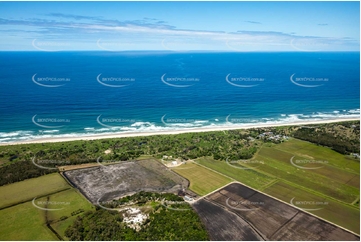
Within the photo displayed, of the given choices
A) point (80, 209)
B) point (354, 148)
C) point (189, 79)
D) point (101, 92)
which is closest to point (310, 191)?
point (354, 148)

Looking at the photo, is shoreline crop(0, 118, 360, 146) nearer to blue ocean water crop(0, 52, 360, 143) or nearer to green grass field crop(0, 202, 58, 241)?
blue ocean water crop(0, 52, 360, 143)

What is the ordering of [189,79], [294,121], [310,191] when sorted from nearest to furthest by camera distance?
[310,191] < [294,121] < [189,79]

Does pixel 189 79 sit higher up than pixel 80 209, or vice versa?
pixel 189 79

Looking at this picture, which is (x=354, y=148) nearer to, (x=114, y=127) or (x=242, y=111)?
(x=242, y=111)

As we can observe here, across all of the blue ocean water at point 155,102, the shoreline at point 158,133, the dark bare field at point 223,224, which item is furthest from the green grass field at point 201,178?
the blue ocean water at point 155,102

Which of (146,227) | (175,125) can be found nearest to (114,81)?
(175,125)

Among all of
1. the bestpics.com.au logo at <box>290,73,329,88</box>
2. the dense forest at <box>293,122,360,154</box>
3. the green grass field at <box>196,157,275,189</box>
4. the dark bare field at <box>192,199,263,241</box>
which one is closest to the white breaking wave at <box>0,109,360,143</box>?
the dense forest at <box>293,122,360,154</box>
